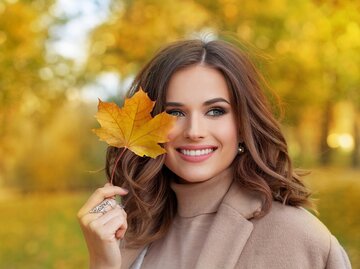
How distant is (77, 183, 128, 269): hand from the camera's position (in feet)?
6.81

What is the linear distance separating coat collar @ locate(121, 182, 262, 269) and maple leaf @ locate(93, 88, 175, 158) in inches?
15.5

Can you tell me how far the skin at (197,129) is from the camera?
2221mm

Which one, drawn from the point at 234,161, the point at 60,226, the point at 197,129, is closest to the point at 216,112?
the point at 197,129

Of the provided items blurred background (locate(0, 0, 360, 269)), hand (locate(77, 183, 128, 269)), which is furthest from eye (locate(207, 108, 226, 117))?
blurred background (locate(0, 0, 360, 269))

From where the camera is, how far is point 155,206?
259 centimetres

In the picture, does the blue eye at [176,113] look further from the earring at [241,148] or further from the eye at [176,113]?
the earring at [241,148]

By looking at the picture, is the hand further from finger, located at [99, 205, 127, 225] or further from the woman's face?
the woman's face

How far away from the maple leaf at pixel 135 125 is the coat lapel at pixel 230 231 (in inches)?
15.5

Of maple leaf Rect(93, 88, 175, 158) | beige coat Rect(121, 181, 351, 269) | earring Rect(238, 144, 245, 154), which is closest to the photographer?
maple leaf Rect(93, 88, 175, 158)

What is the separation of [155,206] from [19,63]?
6.98m

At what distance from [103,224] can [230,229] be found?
0.45 m

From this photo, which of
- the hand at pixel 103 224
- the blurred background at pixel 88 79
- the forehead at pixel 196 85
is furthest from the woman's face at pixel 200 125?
the blurred background at pixel 88 79

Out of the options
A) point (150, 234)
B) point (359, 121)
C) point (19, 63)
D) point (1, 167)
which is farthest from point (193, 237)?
point (359, 121)

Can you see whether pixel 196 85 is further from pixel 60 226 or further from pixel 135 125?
pixel 60 226
